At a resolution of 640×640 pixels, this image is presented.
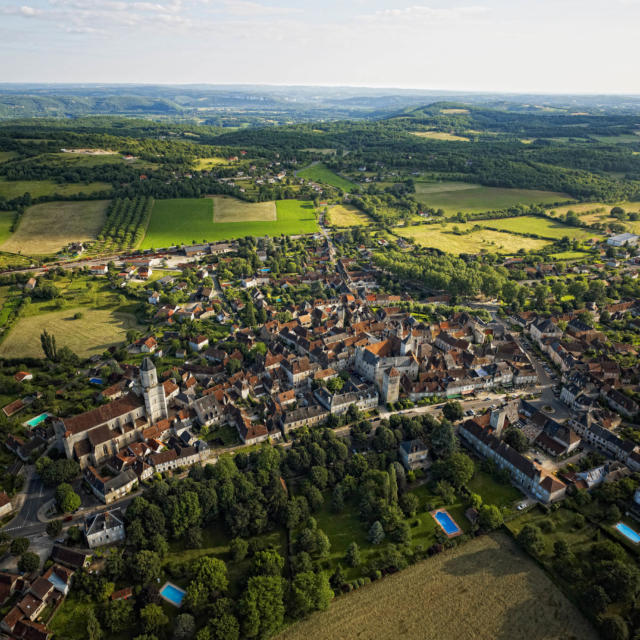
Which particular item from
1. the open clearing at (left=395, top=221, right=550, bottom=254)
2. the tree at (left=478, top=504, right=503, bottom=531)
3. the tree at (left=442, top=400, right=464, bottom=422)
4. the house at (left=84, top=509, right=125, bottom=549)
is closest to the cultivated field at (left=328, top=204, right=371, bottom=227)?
the open clearing at (left=395, top=221, right=550, bottom=254)

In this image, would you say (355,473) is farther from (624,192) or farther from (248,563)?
(624,192)

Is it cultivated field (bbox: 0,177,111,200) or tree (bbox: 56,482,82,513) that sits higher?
cultivated field (bbox: 0,177,111,200)

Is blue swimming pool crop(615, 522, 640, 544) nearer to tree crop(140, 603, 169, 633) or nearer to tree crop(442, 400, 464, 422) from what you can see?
tree crop(442, 400, 464, 422)

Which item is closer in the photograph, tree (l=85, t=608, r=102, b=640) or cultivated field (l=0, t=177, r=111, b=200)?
tree (l=85, t=608, r=102, b=640)


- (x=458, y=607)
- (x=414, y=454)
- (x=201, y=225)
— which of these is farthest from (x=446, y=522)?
(x=201, y=225)

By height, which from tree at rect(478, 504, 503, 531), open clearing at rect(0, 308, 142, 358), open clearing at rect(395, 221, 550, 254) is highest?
tree at rect(478, 504, 503, 531)

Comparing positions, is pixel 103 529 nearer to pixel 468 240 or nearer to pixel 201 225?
pixel 201 225

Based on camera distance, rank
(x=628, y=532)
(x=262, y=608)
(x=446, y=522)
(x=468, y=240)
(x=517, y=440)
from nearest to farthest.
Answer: (x=262, y=608) → (x=628, y=532) → (x=446, y=522) → (x=517, y=440) → (x=468, y=240)
